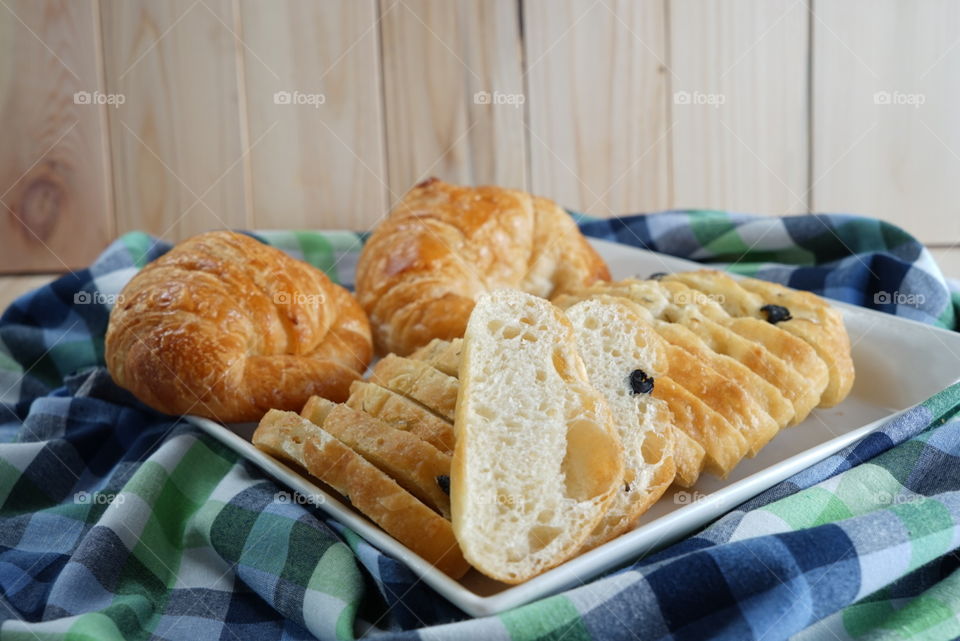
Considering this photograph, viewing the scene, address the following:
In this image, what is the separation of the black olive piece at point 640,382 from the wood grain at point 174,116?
2.53m

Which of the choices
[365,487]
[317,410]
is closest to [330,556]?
[365,487]

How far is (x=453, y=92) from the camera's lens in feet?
13.2

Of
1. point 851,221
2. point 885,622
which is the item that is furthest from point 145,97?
point 885,622

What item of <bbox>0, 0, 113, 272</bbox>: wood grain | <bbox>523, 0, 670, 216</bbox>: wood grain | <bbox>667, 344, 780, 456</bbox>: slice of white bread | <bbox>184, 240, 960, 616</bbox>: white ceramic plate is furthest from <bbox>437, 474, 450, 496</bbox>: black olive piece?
<bbox>0, 0, 113, 272</bbox>: wood grain

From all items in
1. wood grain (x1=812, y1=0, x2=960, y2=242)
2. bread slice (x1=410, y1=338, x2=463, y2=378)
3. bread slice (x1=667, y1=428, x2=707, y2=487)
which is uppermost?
wood grain (x1=812, y1=0, x2=960, y2=242)

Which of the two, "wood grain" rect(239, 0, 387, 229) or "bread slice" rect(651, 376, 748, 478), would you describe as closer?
"bread slice" rect(651, 376, 748, 478)

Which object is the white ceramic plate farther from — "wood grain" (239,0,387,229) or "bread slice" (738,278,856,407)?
"wood grain" (239,0,387,229)

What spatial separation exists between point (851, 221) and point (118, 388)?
7.53 feet

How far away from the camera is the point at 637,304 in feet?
7.48

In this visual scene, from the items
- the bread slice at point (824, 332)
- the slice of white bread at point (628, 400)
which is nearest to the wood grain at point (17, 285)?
the slice of white bread at point (628, 400)

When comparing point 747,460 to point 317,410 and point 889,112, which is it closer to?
point 317,410

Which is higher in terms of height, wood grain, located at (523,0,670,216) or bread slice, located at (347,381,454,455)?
wood grain, located at (523,0,670,216)

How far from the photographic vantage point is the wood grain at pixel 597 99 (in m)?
4.02

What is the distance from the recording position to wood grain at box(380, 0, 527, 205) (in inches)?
155
